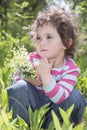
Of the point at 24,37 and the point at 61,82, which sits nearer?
the point at 61,82

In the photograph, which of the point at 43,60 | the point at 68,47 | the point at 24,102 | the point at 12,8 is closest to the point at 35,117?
the point at 24,102

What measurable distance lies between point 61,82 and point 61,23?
1.49ft

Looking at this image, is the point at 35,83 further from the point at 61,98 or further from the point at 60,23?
the point at 60,23

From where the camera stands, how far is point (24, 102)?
2.39 metres

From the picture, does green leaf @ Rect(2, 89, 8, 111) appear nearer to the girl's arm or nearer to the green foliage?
the green foliage

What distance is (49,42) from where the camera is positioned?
2.59 metres

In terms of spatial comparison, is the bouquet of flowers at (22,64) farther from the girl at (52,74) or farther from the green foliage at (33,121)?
the green foliage at (33,121)

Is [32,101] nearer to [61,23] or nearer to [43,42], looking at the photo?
[43,42]

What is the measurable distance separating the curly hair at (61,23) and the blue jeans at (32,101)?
0.36 meters

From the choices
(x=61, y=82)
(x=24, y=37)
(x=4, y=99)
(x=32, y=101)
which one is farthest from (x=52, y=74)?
(x=24, y=37)

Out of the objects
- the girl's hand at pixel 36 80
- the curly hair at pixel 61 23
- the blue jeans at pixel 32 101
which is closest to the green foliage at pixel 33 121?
the blue jeans at pixel 32 101

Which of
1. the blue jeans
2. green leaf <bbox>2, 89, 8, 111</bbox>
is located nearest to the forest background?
the blue jeans

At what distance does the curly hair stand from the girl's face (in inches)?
1.3

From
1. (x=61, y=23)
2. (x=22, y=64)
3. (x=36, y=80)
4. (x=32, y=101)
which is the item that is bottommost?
(x=32, y=101)
